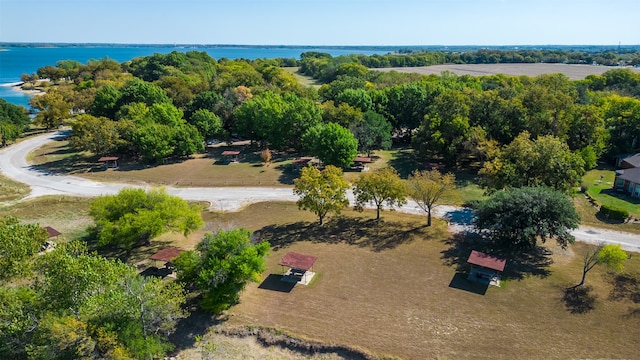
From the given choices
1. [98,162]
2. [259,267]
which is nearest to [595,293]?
[259,267]

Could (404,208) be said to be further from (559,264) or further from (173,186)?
(173,186)

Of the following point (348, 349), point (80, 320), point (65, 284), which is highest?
point (65, 284)

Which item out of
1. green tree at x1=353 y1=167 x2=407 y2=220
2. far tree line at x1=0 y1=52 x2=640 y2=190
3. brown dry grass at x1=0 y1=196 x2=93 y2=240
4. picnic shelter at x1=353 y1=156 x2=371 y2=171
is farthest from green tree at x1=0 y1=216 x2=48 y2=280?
picnic shelter at x1=353 y1=156 x2=371 y2=171

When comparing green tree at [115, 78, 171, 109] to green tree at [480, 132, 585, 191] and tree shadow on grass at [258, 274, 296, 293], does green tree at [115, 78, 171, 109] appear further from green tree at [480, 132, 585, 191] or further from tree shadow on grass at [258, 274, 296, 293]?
green tree at [480, 132, 585, 191]

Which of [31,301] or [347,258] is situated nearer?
[31,301]

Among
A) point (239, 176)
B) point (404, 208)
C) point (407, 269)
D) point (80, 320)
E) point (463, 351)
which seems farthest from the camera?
point (239, 176)

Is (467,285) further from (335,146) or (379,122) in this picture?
(379,122)
